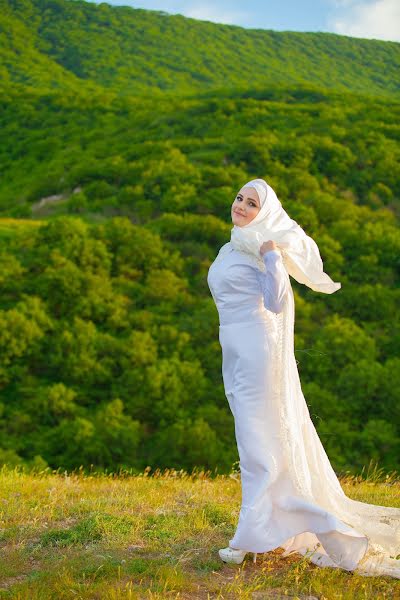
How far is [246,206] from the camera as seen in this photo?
170 inches

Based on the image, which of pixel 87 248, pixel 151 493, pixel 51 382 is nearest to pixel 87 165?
pixel 87 248

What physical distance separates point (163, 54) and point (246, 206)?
9888 cm

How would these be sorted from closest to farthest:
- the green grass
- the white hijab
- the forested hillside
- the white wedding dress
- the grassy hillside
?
the green grass → the white wedding dress → the white hijab → the forested hillside → the grassy hillside

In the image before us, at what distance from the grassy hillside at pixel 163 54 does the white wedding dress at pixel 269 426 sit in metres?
80.4

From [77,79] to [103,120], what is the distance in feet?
79.0

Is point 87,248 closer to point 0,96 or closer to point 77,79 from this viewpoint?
point 0,96

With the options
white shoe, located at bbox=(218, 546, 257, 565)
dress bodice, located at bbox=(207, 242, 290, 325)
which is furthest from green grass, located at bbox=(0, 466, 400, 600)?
dress bodice, located at bbox=(207, 242, 290, 325)

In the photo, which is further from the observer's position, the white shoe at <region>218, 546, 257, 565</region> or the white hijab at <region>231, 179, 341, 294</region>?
the white shoe at <region>218, 546, 257, 565</region>

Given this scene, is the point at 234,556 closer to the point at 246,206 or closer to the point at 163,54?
the point at 246,206

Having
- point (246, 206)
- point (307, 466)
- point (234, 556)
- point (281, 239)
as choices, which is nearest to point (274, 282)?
point (281, 239)

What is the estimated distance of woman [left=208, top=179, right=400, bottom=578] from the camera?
13.5ft

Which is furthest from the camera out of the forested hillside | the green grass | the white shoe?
the forested hillside

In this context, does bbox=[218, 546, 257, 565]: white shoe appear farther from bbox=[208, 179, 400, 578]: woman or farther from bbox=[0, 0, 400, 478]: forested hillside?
bbox=[0, 0, 400, 478]: forested hillside

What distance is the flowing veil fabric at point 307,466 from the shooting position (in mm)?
4121
